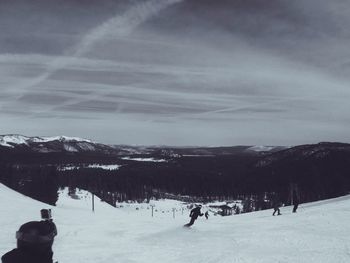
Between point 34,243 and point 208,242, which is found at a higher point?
point 34,243

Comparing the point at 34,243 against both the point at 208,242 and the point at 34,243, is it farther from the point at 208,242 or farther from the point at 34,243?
the point at 208,242

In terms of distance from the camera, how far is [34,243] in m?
3.32

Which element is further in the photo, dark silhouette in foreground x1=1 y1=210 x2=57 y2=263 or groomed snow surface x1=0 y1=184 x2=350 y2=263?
groomed snow surface x1=0 y1=184 x2=350 y2=263

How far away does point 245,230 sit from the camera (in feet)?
62.1

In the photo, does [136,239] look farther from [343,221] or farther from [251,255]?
[343,221]

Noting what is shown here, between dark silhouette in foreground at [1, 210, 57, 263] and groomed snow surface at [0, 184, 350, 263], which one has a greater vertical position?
dark silhouette in foreground at [1, 210, 57, 263]

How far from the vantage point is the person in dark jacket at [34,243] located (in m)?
3.27

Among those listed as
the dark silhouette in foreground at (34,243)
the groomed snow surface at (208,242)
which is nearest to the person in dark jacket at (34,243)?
the dark silhouette in foreground at (34,243)

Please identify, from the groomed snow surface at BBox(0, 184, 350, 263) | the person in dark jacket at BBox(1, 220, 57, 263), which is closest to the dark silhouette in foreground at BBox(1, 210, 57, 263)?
the person in dark jacket at BBox(1, 220, 57, 263)

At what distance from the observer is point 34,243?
3322mm

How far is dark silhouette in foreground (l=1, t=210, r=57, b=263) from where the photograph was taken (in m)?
3.27

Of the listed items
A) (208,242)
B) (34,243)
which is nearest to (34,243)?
(34,243)

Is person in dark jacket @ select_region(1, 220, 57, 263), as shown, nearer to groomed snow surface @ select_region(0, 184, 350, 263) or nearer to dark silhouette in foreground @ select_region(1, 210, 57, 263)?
dark silhouette in foreground @ select_region(1, 210, 57, 263)

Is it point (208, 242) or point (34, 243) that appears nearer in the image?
point (34, 243)
